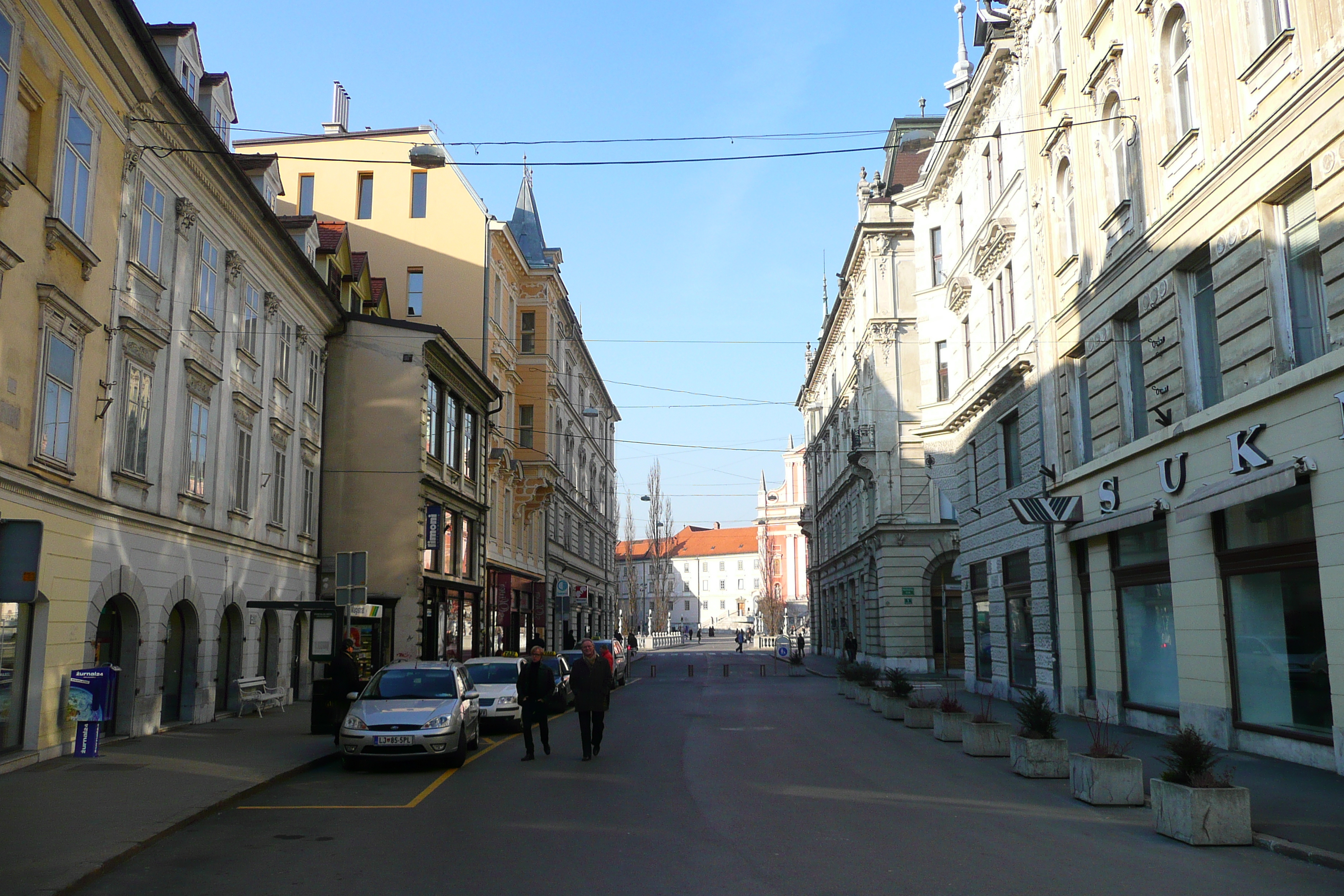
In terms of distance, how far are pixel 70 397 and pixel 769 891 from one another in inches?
512

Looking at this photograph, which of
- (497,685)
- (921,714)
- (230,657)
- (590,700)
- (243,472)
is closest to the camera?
(590,700)

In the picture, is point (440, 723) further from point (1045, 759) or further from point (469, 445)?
point (469, 445)

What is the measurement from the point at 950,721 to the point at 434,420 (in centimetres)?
1998

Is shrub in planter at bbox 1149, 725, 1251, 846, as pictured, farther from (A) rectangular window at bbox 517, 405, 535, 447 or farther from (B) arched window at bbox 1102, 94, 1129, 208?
(A) rectangular window at bbox 517, 405, 535, 447

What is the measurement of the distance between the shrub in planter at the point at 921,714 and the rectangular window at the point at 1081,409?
19.0 ft

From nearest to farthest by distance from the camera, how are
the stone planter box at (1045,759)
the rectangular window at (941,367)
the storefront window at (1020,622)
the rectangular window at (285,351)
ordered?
the stone planter box at (1045,759), the storefront window at (1020,622), the rectangular window at (285,351), the rectangular window at (941,367)

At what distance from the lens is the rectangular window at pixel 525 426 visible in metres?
48.1

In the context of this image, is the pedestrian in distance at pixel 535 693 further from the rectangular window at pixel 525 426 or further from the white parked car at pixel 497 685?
the rectangular window at pixel 525 426

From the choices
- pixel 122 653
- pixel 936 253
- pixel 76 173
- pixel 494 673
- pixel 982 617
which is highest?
pixel 936 253

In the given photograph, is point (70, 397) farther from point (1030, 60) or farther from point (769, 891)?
point (1030, 60)

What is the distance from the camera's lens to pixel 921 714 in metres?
20.7

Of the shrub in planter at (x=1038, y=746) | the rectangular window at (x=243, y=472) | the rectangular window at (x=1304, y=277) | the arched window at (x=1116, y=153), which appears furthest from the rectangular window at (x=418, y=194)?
the shrub in planter at (x=1038, y=746)

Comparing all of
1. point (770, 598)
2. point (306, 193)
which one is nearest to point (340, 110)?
point (306, 193)

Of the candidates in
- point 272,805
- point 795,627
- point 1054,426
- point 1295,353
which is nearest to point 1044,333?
point 1054,426
